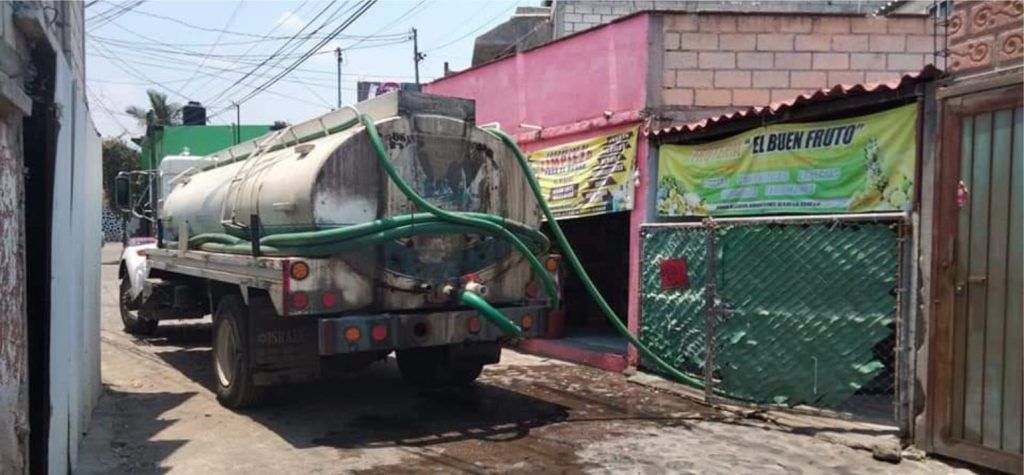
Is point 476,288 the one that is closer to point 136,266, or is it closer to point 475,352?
point 475,352

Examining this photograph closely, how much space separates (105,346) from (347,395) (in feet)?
16.9

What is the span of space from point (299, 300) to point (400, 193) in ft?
4.05

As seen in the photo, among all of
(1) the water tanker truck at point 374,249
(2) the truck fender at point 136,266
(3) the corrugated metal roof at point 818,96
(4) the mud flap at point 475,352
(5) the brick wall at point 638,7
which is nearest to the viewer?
(3) the corrugated metal roof at point 818,96

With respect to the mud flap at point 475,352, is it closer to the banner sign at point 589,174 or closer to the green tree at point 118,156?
the banner sign at point 589,174

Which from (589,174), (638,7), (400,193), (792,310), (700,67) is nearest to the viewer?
(400,193)

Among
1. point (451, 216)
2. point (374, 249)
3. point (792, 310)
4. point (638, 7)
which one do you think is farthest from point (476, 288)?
point (638, 7)

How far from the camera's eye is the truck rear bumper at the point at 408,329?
20.2 feet

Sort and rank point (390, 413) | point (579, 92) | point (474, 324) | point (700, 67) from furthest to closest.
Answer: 1. point (579, 92)
2. point (700, 67)
3. point (390, 413)
4. point (474, 324)

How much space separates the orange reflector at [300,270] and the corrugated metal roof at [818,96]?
438 centimetres

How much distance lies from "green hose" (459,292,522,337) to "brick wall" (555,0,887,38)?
995cm

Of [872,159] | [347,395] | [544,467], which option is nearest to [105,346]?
[347,395]

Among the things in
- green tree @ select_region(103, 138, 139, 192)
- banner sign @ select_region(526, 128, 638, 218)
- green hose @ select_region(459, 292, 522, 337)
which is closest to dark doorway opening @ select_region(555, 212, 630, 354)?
banner sign @ select_region(526, 128, 638, 218)

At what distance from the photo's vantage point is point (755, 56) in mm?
9289

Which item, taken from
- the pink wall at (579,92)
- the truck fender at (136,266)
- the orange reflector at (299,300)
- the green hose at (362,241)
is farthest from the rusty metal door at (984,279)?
the truck fender at (136,266)
